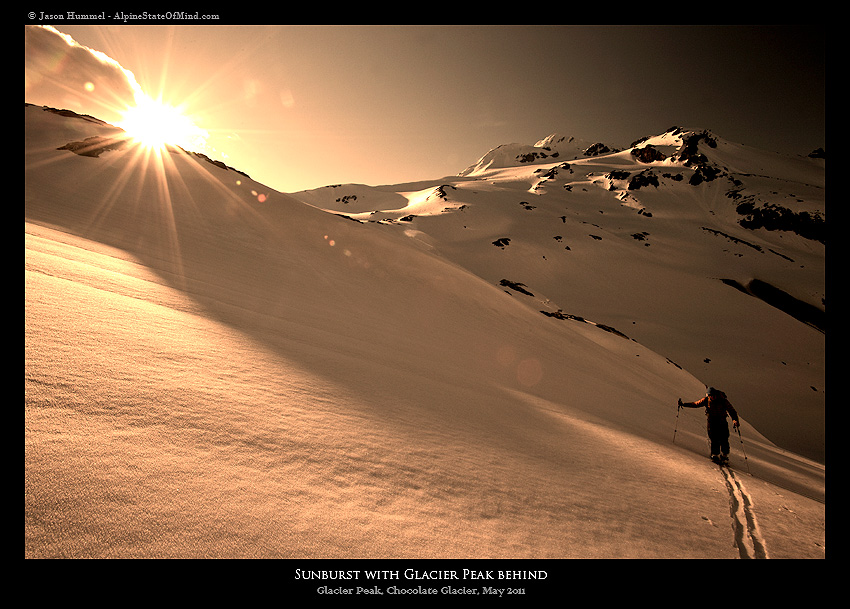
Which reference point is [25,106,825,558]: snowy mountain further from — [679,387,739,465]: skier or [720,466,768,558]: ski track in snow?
[679,387,739,465]: skier

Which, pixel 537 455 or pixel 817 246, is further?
pixel 817 246

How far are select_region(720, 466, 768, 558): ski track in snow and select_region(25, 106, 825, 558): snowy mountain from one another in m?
0.03

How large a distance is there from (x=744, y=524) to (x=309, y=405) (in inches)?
146

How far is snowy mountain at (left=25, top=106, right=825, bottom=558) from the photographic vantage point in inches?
62.6

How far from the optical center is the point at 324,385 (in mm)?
3326

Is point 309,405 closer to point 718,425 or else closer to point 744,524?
point 744,524

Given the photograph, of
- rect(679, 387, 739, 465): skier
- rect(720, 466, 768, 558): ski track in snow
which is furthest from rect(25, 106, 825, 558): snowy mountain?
rect(679, 387, 739, 465): skier

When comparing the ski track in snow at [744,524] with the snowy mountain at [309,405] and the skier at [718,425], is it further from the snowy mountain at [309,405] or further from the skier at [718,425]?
the skier at [718,425]

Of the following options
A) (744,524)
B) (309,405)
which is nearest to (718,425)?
(744,524)

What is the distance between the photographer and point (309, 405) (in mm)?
2785

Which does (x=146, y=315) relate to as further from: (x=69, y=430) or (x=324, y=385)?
(x=69, y=430)
